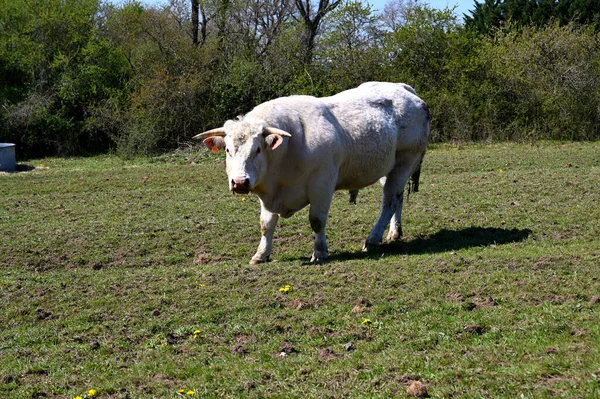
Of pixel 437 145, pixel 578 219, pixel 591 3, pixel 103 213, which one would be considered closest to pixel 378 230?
pixel 578 219

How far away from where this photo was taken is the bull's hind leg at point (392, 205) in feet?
37.9

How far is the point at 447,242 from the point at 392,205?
1075 mm

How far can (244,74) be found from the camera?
32375 millimetres

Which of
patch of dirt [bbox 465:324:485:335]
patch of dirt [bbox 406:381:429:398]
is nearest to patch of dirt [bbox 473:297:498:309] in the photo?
patch of dirt [bbox 465:324:485:335]

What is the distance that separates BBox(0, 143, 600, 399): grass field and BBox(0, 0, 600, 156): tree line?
1595cm

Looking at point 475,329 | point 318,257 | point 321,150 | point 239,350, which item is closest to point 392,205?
point 318,257

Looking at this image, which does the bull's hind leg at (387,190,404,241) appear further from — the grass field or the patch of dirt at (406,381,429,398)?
the patch of dirt at (406,381,429,398)

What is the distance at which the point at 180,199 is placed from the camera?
16.5 meters

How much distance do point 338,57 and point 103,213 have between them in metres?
20.6

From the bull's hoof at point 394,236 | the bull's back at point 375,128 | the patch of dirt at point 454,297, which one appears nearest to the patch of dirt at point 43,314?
the patch of dirt at point 454,297

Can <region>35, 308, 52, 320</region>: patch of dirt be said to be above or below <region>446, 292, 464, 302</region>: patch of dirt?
below

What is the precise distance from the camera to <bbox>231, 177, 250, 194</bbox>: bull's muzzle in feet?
30.4

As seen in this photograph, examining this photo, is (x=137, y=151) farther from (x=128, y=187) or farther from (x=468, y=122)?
(x=468, y=122)

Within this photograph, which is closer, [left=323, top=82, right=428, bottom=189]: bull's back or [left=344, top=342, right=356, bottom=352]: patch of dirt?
[left=344, top=342, right=356, bottom=352]: patch of dirt
